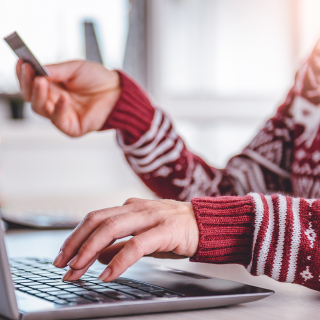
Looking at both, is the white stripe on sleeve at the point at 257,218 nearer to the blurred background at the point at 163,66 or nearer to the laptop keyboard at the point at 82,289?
the laptop keyboard at the point at 82,289

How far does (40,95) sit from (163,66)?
2057 millimetres

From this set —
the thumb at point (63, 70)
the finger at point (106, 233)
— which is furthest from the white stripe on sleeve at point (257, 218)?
the thumb at point (63, 70)

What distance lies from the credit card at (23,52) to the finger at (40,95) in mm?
14

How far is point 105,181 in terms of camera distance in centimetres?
276

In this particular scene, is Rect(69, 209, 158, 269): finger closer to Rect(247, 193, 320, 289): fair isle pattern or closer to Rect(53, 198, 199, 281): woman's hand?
Rect(53, 198, 199, 281): woman's hand

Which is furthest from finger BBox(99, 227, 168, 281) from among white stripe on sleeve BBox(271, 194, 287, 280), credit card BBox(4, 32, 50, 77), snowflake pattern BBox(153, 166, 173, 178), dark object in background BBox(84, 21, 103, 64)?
dark object in background BBox(84, 21, 103, 64)

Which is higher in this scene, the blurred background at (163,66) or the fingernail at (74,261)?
the blurred background at (163,66)

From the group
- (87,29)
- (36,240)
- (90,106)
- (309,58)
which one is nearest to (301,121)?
(309,58)

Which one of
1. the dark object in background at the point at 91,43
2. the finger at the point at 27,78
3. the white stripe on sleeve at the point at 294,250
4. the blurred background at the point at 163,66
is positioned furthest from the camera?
the blurred background at the point at 163,66

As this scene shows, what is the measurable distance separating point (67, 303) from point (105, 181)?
2.41m

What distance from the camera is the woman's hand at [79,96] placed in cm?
83

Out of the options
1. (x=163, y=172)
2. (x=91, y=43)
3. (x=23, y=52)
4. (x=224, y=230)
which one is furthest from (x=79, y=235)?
(x=91, y=43)

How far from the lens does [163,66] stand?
9.14ft

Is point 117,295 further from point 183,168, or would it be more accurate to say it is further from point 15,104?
point 15,104
